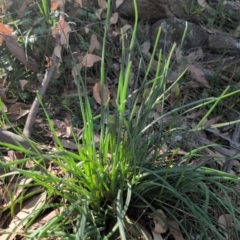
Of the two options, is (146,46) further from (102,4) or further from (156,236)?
(156,236)

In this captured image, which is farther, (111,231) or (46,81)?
(46,81)

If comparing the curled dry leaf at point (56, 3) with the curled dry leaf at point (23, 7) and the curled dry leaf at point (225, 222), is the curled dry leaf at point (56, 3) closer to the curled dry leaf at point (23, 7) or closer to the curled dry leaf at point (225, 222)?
the curled dry leaf at point (23, 7)

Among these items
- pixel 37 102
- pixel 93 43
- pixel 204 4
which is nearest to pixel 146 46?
pixel 93 43

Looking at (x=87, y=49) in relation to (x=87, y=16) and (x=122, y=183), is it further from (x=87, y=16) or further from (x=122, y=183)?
(x=122, y=183)

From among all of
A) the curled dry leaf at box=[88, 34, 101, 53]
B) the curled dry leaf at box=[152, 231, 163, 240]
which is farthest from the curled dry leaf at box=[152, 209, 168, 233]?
the curled dry leaf at box=[88, 34, 101, 53]

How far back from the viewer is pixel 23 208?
1769 mm

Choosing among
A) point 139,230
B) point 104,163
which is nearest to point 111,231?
point 139,230

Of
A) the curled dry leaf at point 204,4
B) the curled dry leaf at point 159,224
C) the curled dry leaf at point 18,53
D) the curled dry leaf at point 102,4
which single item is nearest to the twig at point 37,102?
the curled dry leaf at point 18,53

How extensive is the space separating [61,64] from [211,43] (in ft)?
3.02

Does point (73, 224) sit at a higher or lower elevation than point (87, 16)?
lower

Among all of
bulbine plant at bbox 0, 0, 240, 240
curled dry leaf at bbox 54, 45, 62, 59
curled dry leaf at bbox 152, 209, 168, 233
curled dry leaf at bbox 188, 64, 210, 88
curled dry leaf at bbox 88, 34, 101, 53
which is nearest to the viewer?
bulbine plant at bbox 0, 0, 240, 240

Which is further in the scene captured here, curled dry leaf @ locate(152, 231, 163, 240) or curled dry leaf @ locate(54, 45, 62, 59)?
curled dry leaf @ locate(54, 45, 62, 59)

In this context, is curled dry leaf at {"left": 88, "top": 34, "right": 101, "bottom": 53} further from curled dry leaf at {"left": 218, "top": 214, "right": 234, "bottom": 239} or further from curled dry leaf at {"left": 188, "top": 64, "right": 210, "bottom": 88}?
curled dry leaf at {"left": 218, "top": 214, "right": 234, "bottom": 239}

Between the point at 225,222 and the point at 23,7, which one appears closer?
the point at 225,222
